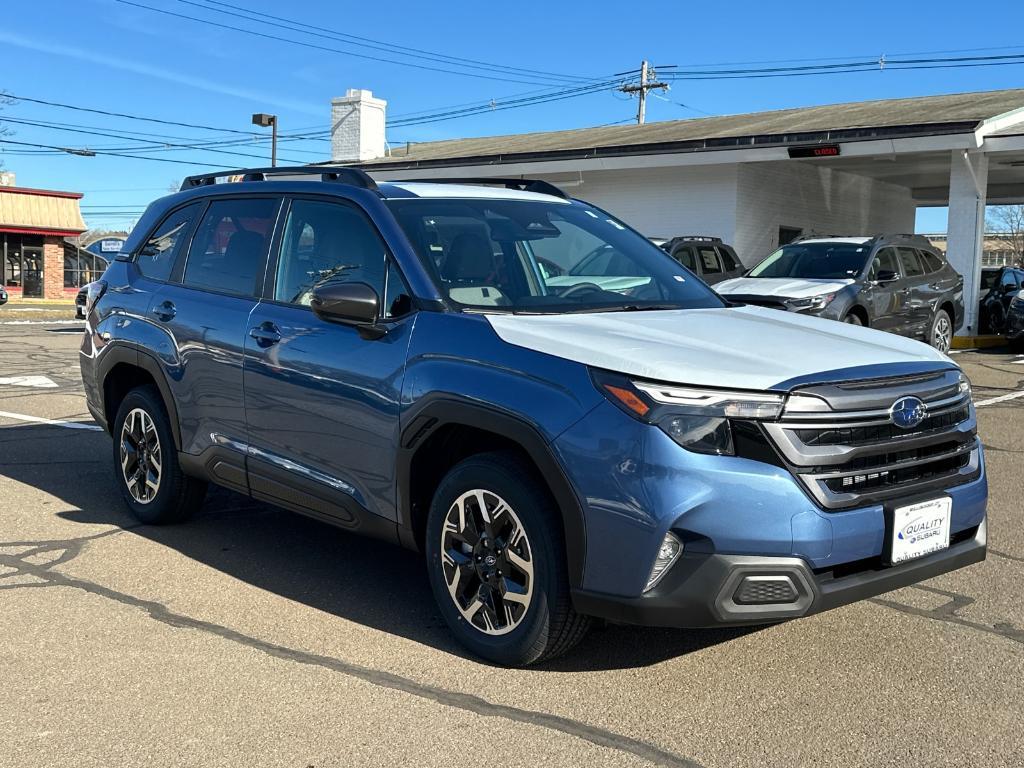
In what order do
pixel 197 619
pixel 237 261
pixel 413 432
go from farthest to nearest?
1. pixel 237 261
2. pixel 197 619
3. pixel 413 432

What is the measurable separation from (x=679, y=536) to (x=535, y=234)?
6.70ft

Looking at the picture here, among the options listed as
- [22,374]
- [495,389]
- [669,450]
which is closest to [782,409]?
[669,450]

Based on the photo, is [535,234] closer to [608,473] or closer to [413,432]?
[413,432]

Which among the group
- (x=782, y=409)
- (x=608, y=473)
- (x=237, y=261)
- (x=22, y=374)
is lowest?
(x=22, y=374)

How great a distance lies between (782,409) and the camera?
11.6 ft

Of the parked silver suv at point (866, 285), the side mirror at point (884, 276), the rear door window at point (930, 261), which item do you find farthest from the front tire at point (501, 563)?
the rear door window at point (930, 261)

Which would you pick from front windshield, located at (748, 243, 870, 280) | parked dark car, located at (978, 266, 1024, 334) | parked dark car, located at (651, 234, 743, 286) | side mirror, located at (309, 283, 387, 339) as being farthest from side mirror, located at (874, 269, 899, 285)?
side mirror, located at (309, 283, 387, 339)

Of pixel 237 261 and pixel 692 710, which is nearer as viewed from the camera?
pixel 692 710

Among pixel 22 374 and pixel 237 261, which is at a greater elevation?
pixel 237 261

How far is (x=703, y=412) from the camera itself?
11.6 feet

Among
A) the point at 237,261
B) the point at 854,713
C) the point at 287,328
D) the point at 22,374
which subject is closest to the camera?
the point at 854,713

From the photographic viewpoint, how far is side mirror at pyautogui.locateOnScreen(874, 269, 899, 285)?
14.0m

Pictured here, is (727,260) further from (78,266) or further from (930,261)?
(78,266)

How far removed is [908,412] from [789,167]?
68.1 ft
